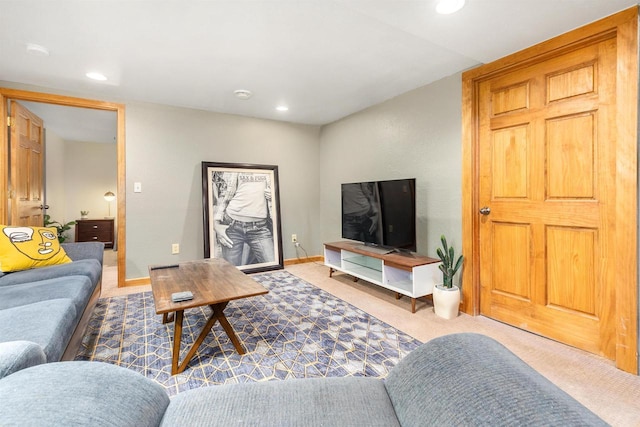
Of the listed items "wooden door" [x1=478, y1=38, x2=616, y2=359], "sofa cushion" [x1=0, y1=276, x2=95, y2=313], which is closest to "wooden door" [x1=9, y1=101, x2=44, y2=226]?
"sofa cushion" [x1=0, y1=276, x2=95, y2=313]

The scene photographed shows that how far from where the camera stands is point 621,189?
1.76m

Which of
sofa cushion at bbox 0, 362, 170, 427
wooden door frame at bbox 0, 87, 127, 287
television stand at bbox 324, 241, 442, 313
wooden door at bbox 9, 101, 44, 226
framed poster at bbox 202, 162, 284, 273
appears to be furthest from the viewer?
framed poster at bbox 202, 162, 284, 273

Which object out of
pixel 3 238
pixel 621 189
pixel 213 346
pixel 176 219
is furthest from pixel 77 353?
pixel 621 189

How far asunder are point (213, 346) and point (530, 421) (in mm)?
1892

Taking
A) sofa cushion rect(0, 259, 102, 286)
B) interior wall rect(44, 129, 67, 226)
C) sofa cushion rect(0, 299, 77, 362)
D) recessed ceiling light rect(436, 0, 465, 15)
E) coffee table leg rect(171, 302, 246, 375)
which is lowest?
coffee table leg rect(171, 302, 246, 375)

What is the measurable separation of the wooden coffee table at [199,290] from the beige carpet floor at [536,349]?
1.17m

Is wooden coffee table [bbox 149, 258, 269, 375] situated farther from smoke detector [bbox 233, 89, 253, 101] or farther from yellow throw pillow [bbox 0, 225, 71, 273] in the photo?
smoke detector [bbox 233, 89, 253, 101]

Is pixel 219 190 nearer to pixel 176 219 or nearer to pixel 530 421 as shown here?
pixel 176 219

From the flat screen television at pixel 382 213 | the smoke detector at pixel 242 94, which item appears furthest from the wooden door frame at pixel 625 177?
the smoke detector at pixel 242 94

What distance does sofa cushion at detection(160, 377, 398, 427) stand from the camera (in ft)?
2.33

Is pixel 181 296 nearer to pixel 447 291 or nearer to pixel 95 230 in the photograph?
pixel 447 291

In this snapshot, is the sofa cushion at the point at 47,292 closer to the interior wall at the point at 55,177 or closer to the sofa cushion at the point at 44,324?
the sofa cushion at the point at 44,324

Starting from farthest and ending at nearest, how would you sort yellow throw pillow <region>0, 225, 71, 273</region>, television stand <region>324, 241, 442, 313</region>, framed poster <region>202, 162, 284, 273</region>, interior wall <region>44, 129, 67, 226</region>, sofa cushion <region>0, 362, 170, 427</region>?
interior wall <region>44, 129, 67, 226</region> < framed poster <region>202, 162, 284, 273</region> < television stand <region>324, 241, 442, 313</region> < yellow throw pillow <region>0, 225, 71, 273</region> < sofa cushion <region>0, 362, 170, 427</region>

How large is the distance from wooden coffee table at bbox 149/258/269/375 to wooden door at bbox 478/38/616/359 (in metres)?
1.95
